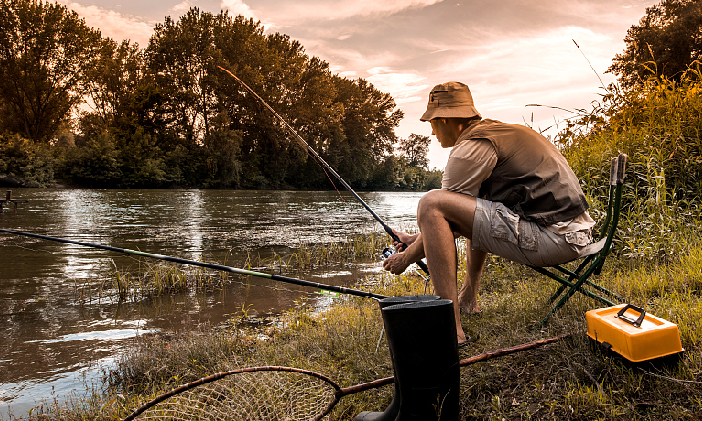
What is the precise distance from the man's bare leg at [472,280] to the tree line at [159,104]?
30921 millimetres

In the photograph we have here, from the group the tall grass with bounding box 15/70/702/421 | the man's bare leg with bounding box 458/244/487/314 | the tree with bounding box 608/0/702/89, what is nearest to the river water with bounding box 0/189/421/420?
the tall grass with bounding box 15/70/702/421

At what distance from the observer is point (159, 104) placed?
4203 centimetres

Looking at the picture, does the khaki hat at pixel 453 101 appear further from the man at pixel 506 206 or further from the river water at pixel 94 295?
the river water at pixel 94 295

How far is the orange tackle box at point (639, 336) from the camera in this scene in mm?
1697

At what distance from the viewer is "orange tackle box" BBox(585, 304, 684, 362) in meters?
1.70

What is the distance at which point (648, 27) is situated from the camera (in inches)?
864

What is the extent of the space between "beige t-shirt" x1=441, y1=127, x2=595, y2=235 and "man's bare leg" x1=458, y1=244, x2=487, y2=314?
67 cm

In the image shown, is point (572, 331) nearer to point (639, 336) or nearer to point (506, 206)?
point (639, 336)

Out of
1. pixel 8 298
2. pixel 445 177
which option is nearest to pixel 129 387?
pixel 445 177

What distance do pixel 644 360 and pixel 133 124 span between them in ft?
145

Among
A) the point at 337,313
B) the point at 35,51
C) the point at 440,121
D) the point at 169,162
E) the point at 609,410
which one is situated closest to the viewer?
the point at 609,410

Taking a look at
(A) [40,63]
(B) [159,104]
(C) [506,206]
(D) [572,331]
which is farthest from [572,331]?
(B) [159,104]

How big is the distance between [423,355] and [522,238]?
990mm

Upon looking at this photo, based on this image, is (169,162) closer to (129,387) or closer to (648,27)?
(648,27)
